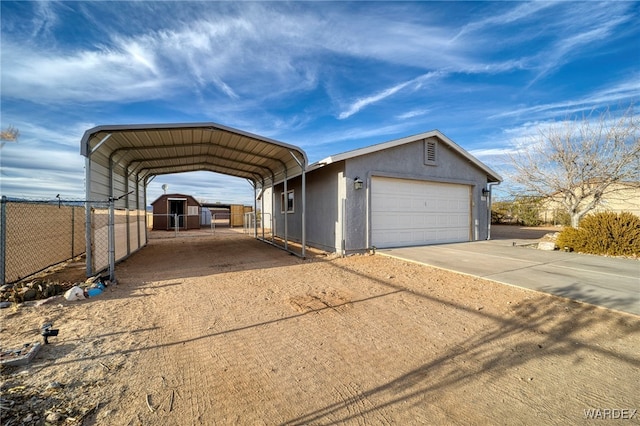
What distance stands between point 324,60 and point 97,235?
9.27 metres

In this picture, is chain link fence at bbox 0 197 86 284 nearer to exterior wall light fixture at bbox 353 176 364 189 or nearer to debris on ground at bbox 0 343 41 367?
debris on ground at bbox 0 343 41 367

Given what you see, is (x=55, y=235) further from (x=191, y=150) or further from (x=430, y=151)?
(x=430, y=151)

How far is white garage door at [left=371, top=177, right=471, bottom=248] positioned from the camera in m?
9.10

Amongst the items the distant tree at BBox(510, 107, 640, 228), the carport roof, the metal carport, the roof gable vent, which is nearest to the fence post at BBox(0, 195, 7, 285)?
the metal carport

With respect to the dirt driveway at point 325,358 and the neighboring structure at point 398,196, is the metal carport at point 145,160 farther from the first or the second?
the dirt driveway at point 325,358

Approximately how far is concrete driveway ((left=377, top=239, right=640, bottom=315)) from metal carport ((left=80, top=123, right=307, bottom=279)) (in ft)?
13.5

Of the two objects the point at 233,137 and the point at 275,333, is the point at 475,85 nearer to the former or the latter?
the point at 233,137

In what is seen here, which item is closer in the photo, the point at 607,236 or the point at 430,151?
the point at 607,236

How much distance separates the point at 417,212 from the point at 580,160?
743cm

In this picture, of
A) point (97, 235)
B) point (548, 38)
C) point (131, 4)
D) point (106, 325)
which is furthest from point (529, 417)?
point (548, 38)

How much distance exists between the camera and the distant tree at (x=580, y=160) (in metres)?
10.3

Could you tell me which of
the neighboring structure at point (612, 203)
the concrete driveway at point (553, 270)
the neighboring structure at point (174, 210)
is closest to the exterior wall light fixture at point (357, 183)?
the concrete driveway at point (553, 270)

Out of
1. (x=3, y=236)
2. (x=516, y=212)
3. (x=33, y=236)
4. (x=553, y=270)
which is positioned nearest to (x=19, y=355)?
(x=3, y=236)

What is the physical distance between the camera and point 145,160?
9695 mm
